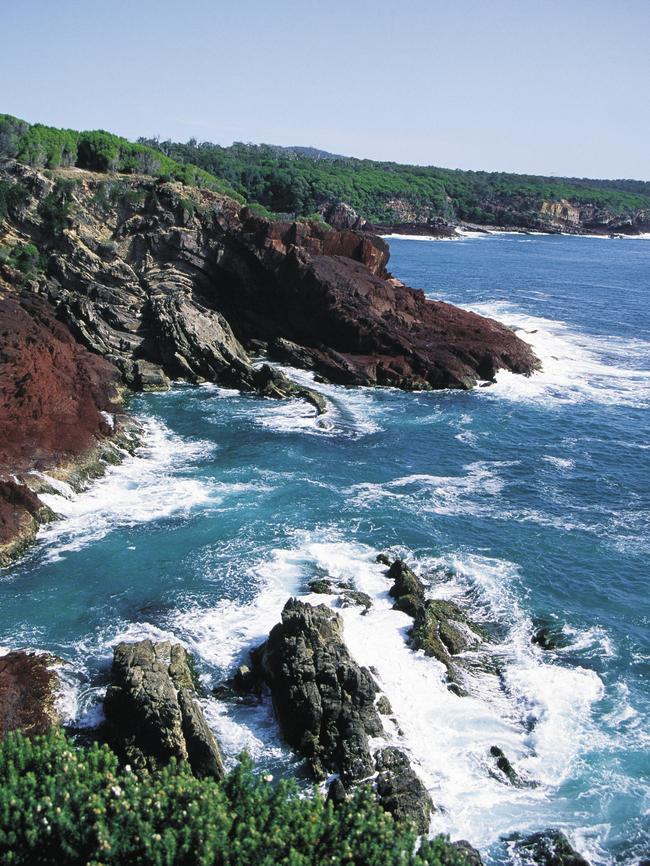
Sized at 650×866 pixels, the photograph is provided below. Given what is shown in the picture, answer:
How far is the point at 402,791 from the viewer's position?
72.8 feet

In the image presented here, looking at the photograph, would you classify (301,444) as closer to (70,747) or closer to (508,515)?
(508,515)

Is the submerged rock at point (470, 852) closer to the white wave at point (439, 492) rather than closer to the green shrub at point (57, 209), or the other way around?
the white wave at point (439, 492)

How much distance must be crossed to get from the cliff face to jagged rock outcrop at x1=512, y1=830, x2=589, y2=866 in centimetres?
3889

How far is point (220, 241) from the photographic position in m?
68.1

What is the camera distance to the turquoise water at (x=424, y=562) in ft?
80.3

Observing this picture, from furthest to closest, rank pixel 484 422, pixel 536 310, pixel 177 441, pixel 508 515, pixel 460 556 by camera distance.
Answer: pixel 536 310
pixel 484 422
pixel 177 441
pixel 508 515
pixel 460 556

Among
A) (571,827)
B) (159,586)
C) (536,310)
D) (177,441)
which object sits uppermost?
(536,310)

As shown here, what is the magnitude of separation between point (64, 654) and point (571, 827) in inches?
709

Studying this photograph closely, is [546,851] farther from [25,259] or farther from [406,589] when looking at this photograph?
[25,259]

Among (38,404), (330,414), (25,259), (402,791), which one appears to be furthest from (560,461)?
(25,259)

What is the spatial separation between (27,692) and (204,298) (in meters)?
46.0

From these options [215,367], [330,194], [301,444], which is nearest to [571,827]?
[301,444]

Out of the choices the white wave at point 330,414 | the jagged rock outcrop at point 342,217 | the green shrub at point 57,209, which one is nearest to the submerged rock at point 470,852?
the white wave at point 330,414

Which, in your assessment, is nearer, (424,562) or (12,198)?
(424,562)
